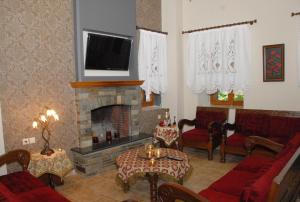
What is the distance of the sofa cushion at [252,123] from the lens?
14.1ft

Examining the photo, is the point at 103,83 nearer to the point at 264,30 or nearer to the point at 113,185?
the point at 113,185

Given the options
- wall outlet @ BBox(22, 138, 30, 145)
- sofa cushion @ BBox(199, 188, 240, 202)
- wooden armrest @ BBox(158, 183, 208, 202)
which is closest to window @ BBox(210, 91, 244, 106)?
sofa cushion @ BBox(199, 188, 240, 202)

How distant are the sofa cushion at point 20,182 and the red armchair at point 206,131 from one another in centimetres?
278

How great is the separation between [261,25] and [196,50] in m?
1.30

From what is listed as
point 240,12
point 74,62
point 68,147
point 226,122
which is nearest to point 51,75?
point 74,62

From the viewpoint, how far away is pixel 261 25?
4484mm

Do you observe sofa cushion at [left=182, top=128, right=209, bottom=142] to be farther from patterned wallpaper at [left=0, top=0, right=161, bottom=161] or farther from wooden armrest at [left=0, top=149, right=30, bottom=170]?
wooden armrest at [left=0, top=149, right=30, bottom=170]

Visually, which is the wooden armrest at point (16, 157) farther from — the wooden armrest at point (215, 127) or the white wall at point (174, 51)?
the white wall at point (174, 51)

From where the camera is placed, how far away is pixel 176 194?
1.96 metres

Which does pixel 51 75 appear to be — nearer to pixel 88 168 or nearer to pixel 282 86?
pixel 88 168

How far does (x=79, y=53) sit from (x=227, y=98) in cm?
303

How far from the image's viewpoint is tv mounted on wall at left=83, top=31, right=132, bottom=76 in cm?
407

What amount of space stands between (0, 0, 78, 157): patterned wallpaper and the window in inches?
114

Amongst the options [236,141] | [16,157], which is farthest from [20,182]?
[236,141]
